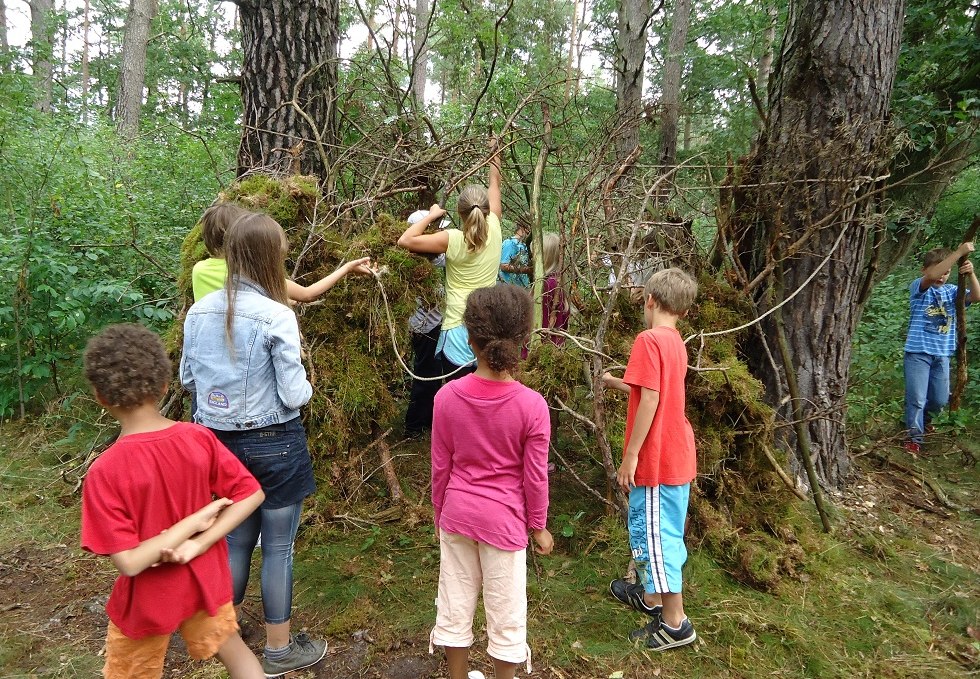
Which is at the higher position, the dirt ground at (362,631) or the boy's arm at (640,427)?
the boy's arm at (640,427)

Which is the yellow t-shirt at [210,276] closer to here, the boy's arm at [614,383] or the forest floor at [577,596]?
the forest floor at [577,596]

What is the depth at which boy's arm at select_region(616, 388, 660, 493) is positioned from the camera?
2.44m

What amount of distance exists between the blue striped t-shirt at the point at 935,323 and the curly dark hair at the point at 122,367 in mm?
5798

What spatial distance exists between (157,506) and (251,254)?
93 centimetres

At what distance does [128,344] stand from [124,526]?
52 cm

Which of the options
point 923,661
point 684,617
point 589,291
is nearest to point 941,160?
point 589,291

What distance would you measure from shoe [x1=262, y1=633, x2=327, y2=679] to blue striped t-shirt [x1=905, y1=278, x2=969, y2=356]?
5.33 meters

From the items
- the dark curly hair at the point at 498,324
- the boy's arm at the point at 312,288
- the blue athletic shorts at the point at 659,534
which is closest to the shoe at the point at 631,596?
the blue athletic shorts at the point at 659,534

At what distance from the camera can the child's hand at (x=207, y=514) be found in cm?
170

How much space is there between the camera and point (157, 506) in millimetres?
1642

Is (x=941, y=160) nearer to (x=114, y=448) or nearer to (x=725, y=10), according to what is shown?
(x=114, y=448)

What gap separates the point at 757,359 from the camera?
3.92 m

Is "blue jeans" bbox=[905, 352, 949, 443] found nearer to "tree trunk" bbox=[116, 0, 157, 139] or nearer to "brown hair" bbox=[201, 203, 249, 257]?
"brown hair" bbox=[201, 203, 249, 257]

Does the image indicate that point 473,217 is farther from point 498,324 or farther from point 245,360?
point 245,360
